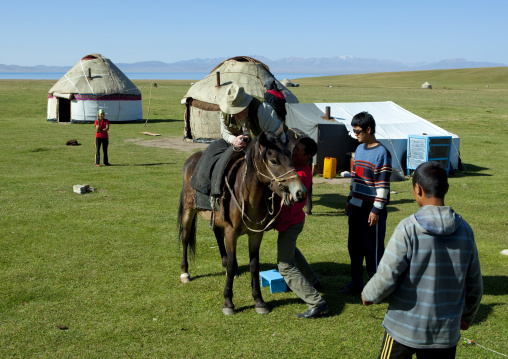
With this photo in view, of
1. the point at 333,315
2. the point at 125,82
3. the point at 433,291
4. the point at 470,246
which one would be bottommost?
the point at 333,315

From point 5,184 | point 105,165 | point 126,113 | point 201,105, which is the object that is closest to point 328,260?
point 5,184

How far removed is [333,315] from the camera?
210 inches

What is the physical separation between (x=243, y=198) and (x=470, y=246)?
8.76 ft

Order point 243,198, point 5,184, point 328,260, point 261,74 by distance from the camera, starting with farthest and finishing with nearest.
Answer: point 261,74 → point 5,184 → point 328,260 → point 243,198

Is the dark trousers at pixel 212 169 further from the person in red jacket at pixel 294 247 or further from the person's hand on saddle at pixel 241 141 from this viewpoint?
the person in red jacket at pixel 294 247

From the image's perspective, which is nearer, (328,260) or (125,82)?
(328,260)

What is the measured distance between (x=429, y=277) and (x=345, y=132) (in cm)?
1203

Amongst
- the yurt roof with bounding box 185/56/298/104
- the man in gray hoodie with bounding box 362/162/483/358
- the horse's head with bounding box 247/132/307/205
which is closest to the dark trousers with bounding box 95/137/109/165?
the yurt roof with bounding box 185/56/298/104

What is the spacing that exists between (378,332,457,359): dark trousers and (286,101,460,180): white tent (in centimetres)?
1099

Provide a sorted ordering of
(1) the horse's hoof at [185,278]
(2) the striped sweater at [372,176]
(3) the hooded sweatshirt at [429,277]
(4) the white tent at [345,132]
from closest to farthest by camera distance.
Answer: (3) the hooded sweatshirt at [429,277] < (2) the striped sweater at [372,176] < (1) the horse's hoof at [185,278] < (4) the white tent at [345,132]

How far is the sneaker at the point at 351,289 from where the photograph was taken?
19.1 feet

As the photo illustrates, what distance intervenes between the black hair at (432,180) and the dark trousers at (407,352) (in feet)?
3.07

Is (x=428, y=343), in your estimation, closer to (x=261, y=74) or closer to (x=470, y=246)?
(x=470, y=246)

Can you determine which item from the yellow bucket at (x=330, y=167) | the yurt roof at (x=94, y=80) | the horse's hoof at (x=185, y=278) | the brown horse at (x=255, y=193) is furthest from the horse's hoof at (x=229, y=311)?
the yurt roof at (x=94, y=80)
